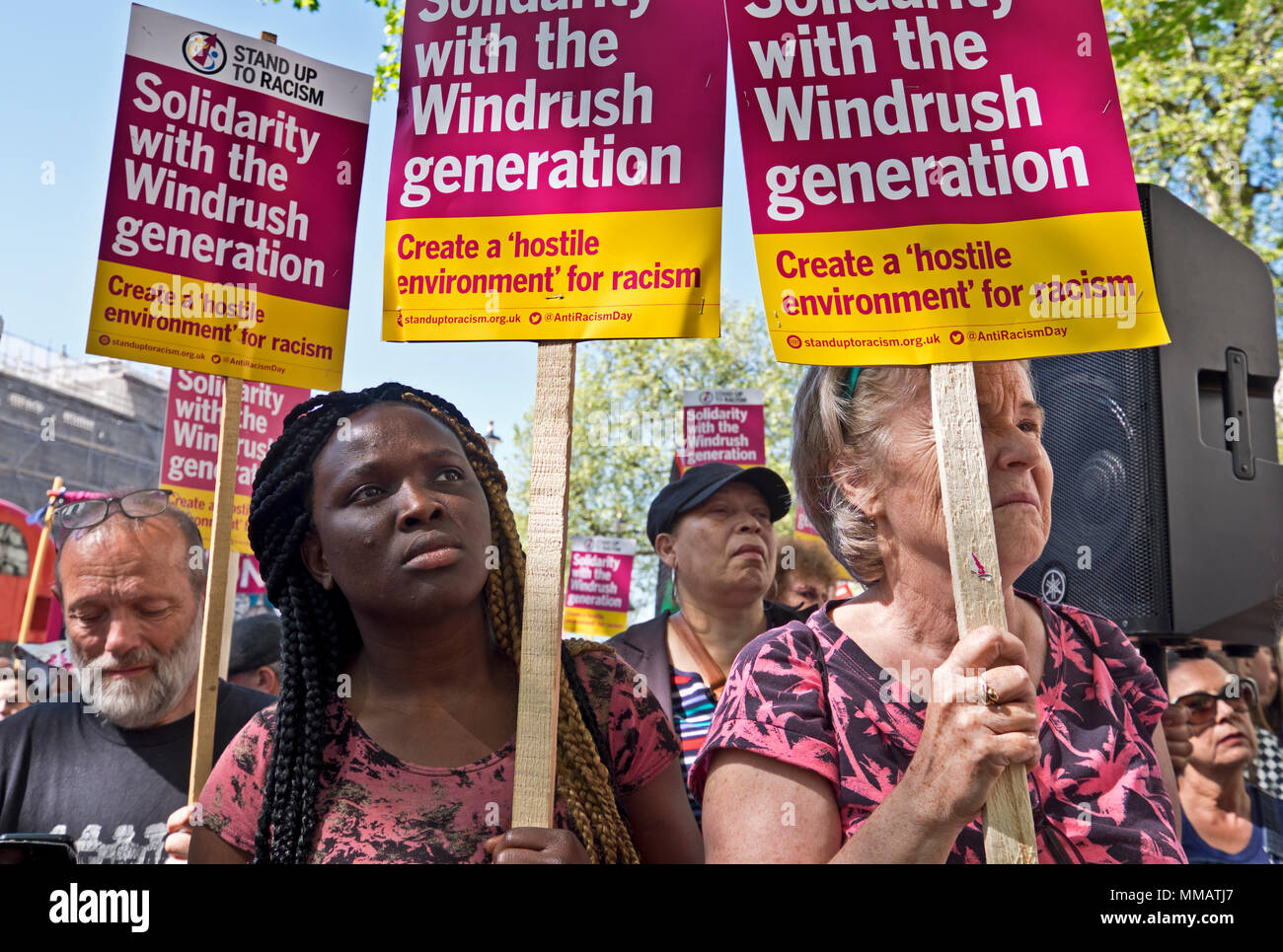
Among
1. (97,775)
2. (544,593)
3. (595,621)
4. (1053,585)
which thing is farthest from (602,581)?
(544,593)

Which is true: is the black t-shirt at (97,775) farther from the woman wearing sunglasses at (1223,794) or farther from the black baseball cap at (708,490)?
the woman wearing sunglasses at (1223,794)

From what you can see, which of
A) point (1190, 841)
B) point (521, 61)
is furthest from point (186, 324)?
point (1190, 841)

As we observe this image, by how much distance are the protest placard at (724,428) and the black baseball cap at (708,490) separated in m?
1.74

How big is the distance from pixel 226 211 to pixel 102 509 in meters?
1.03

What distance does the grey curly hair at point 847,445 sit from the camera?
2.08 m

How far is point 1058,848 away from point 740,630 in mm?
1912

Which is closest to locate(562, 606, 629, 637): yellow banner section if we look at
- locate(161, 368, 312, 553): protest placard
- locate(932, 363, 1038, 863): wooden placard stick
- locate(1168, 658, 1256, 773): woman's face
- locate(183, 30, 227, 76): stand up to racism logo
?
locate(161, 368, 312, 553): protest placard

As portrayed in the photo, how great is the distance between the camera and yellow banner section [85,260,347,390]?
7.88ft

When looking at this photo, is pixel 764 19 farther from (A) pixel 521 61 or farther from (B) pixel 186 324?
(B) pixel 186 324

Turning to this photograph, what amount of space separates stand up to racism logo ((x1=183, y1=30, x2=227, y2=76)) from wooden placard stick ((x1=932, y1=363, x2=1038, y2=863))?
1.74m

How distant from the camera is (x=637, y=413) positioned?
17828 millimetres

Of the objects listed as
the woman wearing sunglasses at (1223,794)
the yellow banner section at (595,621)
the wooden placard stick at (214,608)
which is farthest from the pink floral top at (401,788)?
the yellow banner section at (595,621)

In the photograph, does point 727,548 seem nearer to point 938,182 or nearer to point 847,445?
point 847,445

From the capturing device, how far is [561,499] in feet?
6.36
